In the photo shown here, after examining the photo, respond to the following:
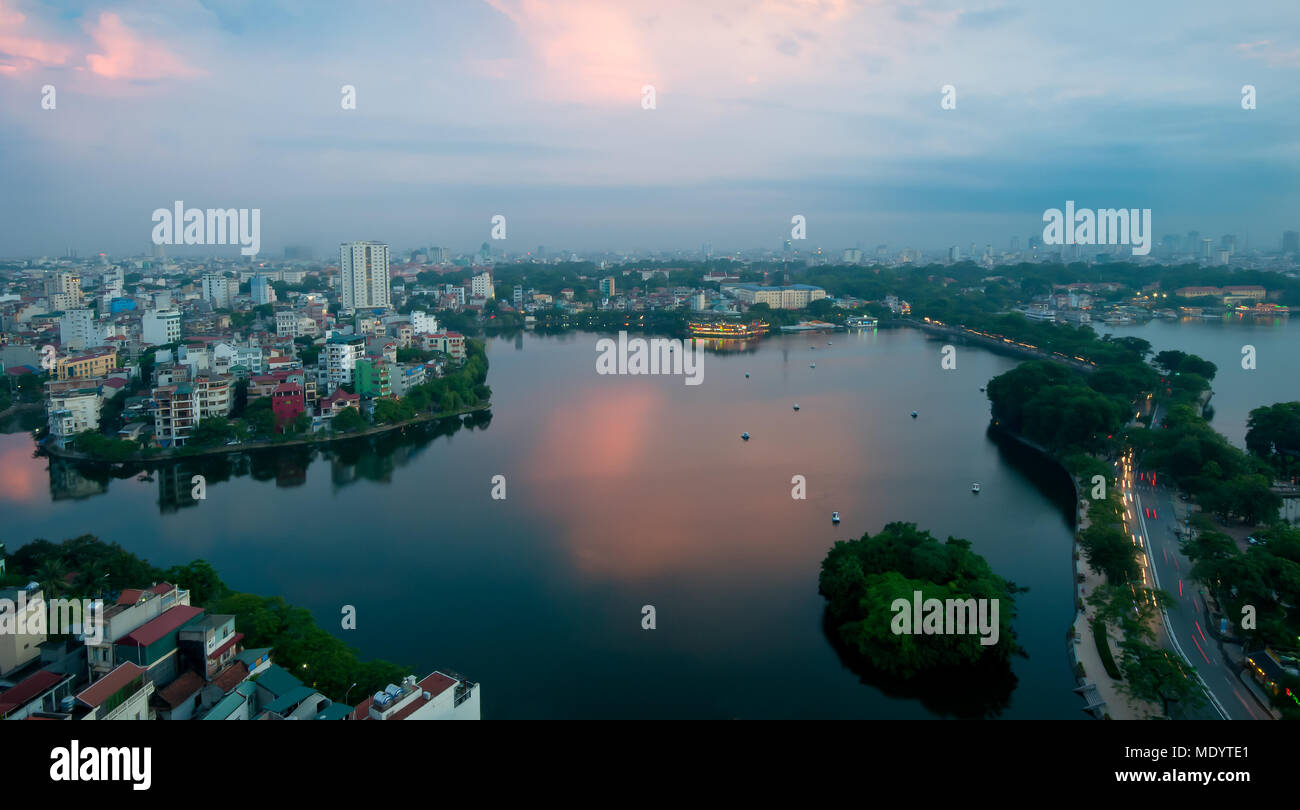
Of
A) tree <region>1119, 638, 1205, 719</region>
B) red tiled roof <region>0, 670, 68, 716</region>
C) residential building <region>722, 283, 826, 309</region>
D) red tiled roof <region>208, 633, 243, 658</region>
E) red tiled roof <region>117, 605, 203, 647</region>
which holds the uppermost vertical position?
residential building <region>722, 283, 826, 309</region>

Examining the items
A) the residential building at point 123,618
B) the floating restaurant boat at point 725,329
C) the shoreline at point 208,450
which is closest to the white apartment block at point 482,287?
the floating restaurant boat at point 725,329

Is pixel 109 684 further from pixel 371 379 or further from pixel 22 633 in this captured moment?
pixel 371 379

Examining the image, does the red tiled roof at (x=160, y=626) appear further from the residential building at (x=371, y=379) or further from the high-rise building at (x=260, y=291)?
the high-rise building at (x=260, y=291)

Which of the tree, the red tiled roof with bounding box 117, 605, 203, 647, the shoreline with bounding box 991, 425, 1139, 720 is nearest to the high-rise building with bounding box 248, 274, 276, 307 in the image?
the red tiled roof with bounding box 117, 605, 203, 647

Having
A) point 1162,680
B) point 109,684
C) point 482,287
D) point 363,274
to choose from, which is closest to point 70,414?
point 109,684

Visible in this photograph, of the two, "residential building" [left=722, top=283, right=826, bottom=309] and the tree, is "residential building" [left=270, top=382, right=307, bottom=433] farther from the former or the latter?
"residential building" [left=722, top=283, right=826, bottom=309]

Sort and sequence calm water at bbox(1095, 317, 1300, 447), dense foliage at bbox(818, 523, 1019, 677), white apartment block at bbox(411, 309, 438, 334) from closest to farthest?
dense foliage at bbox(818, 523, 1019, 677), calm water at bbox(1095, 317, 1300, 447), white apartment block at bbox(411, 309, 438, 334)
